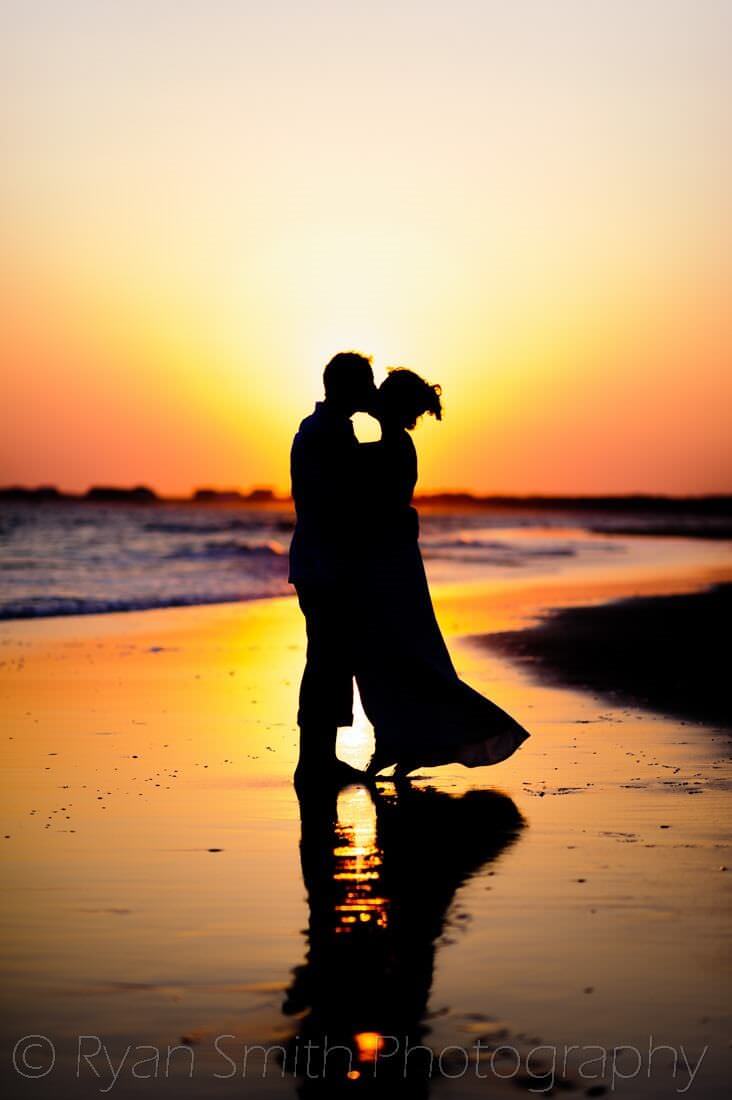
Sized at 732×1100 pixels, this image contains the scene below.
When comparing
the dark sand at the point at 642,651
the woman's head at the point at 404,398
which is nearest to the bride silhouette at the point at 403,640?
the woman's head at the point at 404,398

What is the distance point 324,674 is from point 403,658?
41 centimetres

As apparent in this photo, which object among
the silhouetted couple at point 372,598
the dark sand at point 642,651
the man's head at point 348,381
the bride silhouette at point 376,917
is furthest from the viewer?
the dark sand at point 642,651

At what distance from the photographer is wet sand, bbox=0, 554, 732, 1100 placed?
3521 mm

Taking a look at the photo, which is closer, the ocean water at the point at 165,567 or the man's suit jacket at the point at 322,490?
the man's suit jacket at the point at 322,490

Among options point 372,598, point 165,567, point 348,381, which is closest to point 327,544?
point 372,598

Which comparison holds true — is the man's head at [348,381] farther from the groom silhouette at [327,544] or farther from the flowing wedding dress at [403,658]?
the flowing wedding dress at [403,658]

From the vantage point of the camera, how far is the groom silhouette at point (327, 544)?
7227mm

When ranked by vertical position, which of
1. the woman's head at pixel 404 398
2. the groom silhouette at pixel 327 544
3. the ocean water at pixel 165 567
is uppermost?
the woman's head at pixel 404 398

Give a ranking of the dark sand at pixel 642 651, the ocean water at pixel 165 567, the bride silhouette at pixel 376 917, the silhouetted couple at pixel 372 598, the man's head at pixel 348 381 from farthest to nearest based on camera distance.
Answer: the ocean water at pixel 165 567 < the dark sand at pixel 642 651 < the silhouetted couple at pixel 372 598 < the man's head at pixel 348 381 < the bride silhouette at pixel 376 917

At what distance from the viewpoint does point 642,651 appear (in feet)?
45.9

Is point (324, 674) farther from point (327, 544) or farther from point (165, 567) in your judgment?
point (165, 567)

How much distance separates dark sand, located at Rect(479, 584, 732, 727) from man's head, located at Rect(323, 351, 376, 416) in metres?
3.52

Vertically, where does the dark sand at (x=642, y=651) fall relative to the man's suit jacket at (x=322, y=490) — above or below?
below

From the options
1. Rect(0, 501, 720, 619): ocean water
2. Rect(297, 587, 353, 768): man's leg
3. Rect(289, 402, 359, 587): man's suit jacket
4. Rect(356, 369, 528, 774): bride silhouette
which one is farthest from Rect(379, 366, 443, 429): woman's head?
Rect(0, 501, 720, 619): ocean water
